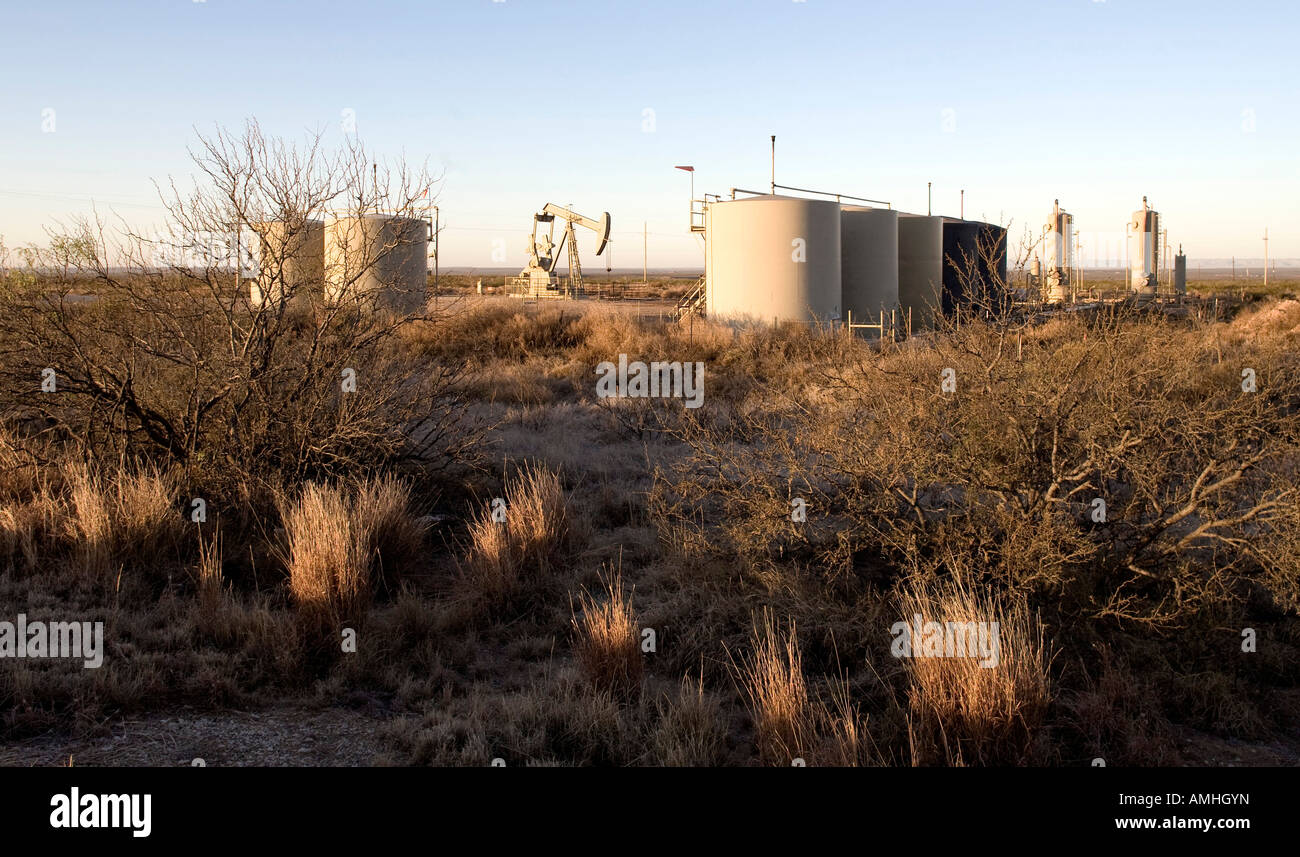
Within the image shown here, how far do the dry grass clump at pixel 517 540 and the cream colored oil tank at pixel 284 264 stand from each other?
246cm

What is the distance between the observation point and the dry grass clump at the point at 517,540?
6430mm

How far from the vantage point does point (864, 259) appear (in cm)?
2591

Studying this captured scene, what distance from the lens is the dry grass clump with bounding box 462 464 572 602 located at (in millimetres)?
6430

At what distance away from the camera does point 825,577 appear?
6.15 m

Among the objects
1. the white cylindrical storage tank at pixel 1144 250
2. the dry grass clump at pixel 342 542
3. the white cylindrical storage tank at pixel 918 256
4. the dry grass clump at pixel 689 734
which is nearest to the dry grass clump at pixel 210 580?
the dry grass clump at pixel 342 542

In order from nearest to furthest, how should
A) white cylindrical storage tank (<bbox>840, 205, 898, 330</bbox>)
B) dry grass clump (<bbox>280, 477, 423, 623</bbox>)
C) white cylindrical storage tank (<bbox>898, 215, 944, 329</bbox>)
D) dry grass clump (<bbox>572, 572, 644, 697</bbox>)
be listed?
dry grass clump (<bbox>572, 572, 644, 697</bbox>)
dry grass clump (<bbox>280, 477, 423, 623</bbox>)
white cylindrical storage tank (<bbox>840, 205, 898, 330</bbox>)
white cylindrical storage tank (<bbox>898, 215, 944, 329</bbox>)

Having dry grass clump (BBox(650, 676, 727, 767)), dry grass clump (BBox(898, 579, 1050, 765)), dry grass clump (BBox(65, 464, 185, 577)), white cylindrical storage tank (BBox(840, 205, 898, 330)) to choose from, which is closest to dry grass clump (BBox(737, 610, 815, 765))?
dry grass clump (BBox(650, 676, 727, 767))

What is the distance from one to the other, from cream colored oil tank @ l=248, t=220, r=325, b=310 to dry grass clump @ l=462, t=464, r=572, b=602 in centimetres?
246

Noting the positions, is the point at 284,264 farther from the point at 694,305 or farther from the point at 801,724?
the point at 694,305

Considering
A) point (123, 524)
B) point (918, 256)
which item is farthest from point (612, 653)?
point (918, 256)

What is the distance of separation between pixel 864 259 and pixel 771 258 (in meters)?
4.51

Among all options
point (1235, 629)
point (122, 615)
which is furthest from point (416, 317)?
point (1235, 629)

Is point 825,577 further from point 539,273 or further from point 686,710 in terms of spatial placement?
point 539,273

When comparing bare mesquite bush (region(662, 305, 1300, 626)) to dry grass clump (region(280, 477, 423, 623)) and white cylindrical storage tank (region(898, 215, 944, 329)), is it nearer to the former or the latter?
dry grass clump (region(280, 477, 423, 623))
